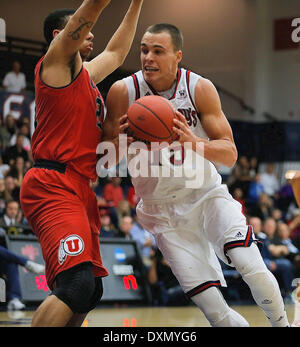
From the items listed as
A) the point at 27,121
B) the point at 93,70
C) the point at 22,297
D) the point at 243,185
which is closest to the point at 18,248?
the point at 22,297

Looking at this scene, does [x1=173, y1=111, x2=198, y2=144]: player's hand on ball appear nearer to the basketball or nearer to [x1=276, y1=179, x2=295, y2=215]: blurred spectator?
the basketball

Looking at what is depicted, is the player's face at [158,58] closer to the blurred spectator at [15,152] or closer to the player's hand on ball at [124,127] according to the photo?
the player's hand on ball at [124,127]

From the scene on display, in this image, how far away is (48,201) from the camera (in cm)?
432

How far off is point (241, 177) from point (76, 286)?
467 inches

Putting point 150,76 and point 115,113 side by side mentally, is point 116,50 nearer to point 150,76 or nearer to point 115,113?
point 150,76

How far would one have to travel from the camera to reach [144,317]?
8125 mm

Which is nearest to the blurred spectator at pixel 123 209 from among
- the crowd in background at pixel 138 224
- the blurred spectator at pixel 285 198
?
the crowd in background at pixel 138 224

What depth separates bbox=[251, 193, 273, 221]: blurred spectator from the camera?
13.6m

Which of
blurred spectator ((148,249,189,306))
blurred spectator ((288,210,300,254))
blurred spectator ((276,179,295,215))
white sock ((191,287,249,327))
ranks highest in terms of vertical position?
white sock ((191,287,249,327))

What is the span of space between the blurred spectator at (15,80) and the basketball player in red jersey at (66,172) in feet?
28.0

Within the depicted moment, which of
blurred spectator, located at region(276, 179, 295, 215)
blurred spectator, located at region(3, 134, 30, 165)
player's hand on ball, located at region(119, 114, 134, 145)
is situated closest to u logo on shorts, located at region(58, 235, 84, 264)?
A: player's hand on ball, located at region(119, 114, 134, 145)

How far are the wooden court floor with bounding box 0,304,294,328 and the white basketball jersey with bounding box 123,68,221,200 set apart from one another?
95.4 inches

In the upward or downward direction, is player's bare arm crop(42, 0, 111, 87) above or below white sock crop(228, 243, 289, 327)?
above
